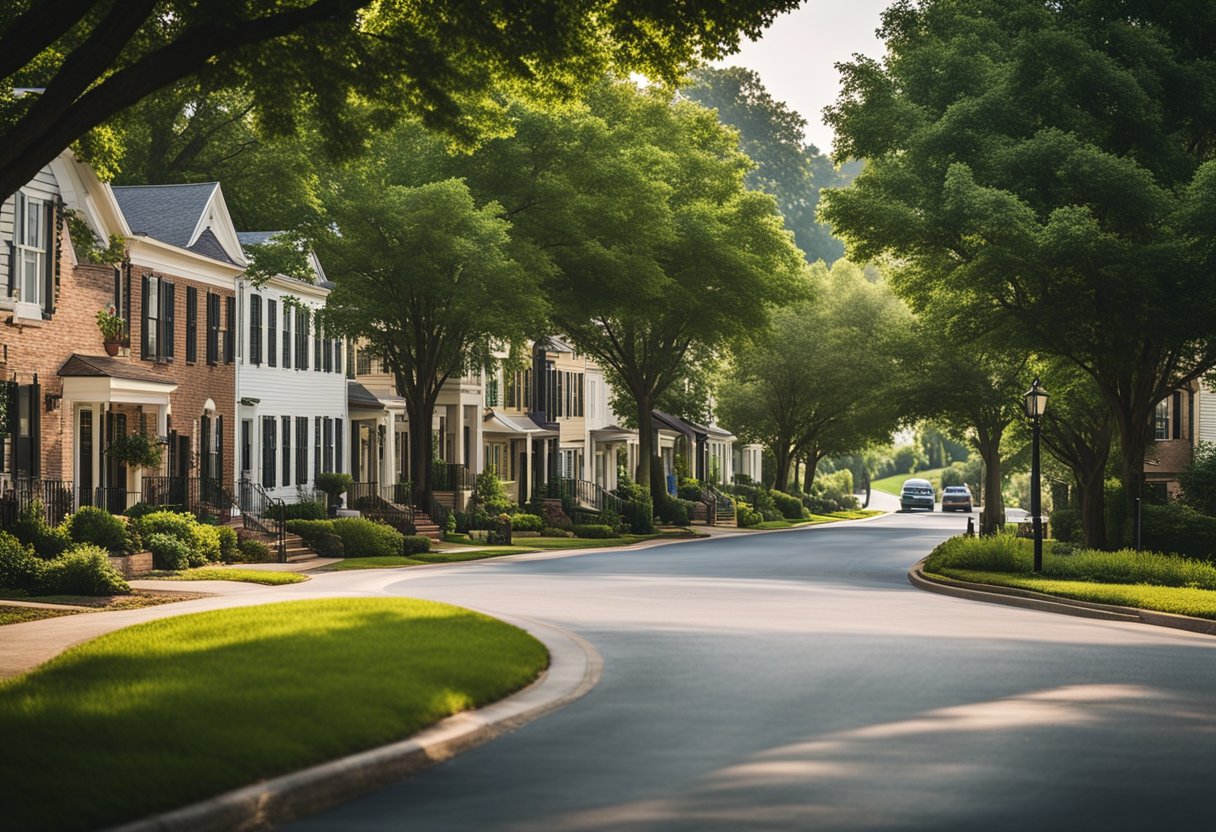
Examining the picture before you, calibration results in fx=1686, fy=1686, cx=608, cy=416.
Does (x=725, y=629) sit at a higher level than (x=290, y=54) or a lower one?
lower

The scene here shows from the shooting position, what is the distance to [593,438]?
3145 inches

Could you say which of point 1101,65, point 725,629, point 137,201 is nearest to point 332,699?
point 725,629

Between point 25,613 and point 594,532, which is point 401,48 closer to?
point 25,613

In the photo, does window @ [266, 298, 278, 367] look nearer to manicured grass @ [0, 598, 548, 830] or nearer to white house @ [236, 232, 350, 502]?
white house @ [236, 232, 350, 502]

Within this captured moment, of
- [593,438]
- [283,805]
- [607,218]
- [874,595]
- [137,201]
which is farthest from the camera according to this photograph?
[593,438]

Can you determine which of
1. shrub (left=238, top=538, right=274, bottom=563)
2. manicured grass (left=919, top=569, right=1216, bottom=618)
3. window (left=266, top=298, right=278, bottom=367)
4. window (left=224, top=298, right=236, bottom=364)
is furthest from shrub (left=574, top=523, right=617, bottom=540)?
manicured grass (left=919, top=569, right=1216, bottom=618)

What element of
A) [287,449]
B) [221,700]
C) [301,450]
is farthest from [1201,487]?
[221,700]

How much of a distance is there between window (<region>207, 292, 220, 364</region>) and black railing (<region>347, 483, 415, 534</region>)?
7.80 metres

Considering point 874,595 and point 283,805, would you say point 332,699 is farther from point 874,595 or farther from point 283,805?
point 874,595

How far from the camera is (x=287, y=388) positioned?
159 ft

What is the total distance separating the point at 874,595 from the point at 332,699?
17874 millimetres

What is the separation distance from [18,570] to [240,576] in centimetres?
496

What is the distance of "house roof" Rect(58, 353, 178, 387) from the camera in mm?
33781

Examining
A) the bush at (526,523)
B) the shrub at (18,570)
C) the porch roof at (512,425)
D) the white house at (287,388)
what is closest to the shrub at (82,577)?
the shrub at (18,570)
